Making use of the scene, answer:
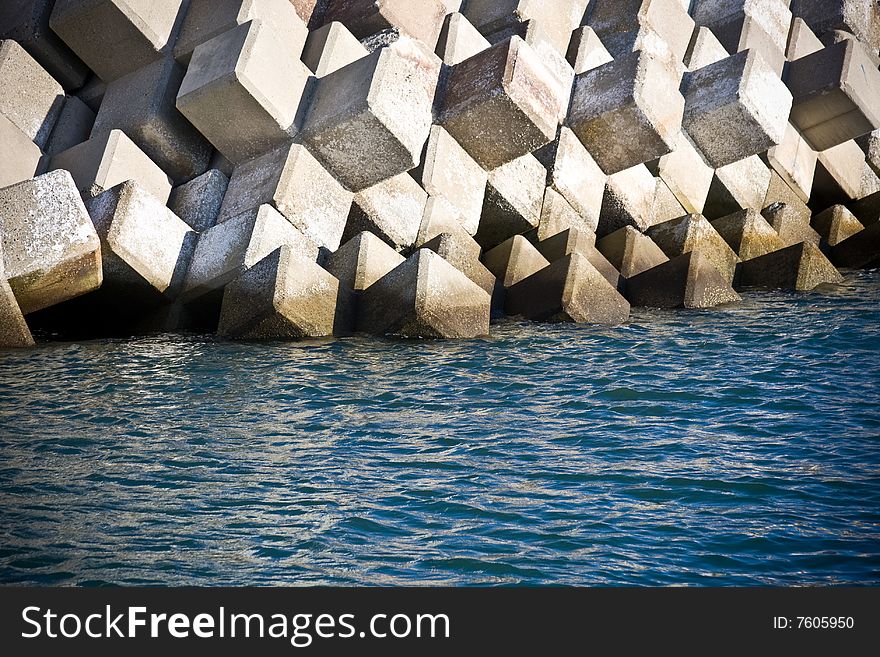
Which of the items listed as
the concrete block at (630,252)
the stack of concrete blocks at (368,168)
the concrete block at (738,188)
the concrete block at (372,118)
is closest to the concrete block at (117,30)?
the stack of concrete blocks at (368,168)

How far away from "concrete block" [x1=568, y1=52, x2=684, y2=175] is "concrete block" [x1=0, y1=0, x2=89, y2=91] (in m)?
5.28

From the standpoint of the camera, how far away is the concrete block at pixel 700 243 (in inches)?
477

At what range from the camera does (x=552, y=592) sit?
4648 millimetres

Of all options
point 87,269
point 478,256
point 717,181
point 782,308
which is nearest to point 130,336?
point 87,269

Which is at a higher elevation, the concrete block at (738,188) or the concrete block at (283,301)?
the concrete block at (738,188)

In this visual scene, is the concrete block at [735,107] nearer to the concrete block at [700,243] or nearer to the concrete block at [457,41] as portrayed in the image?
the concrete block at [700,243]

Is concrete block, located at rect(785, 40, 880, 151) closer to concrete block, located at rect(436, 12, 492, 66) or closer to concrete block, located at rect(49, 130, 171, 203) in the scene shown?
concrete block, located at rect(436, 12, 492, 66)

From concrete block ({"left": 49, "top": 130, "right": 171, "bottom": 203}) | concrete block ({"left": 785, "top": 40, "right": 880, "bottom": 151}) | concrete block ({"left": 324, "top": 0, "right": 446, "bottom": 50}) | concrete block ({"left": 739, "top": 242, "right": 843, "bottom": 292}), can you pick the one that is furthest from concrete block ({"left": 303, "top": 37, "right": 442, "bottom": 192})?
concrete block ({"left": 785, "top": 40, "right": 880, "bottom": 151})

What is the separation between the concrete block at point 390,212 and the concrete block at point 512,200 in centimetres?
104

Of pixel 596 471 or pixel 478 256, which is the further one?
pixel 478 256

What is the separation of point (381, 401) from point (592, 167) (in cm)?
555

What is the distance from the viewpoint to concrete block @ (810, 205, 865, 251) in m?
14.4

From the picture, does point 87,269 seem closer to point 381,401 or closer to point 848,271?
point 381,401

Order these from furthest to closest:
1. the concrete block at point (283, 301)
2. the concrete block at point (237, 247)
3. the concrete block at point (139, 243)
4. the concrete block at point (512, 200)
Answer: the concrete block at point (512, 200), the concrete block at point (237, 247), the concrete block at point (139, 243), the concrete block at point (283, 301)
